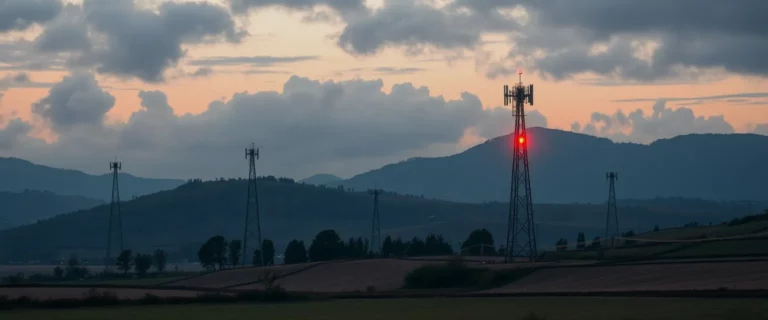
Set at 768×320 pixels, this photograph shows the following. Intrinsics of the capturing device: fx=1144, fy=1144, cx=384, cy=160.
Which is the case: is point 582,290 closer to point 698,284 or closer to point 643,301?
point 698,284

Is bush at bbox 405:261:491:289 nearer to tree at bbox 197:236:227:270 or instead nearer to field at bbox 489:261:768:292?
field at bbox 489:261:768:292

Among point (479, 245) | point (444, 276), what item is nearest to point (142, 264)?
point (479, 245)

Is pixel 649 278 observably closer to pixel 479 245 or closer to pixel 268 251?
pixel 479 245

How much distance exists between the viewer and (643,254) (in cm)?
9675

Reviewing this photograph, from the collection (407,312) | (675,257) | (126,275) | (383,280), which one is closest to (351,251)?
(126,275)

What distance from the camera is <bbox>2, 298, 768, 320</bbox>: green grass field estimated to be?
1891 inches

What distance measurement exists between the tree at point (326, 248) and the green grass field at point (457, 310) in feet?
262

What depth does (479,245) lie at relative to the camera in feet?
444

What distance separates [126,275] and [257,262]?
55.3 ft

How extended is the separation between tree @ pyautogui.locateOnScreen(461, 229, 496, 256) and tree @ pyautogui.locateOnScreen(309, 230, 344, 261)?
1698 centimetres

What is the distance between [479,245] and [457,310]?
8068 cm

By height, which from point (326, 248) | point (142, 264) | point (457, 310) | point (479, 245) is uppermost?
point (479, 245)

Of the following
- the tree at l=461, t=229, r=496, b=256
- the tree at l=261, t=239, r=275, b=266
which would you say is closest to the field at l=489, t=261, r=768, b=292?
the tree at l=461, t=229, r=496, b=256

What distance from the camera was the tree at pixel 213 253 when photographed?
487 ft
